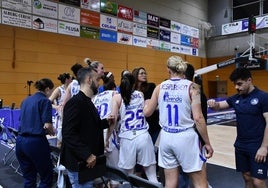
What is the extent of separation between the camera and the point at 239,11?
1620 cm

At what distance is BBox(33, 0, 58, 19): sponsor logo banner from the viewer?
9.49m

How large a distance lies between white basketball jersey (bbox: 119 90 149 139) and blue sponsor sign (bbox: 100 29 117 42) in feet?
30.2

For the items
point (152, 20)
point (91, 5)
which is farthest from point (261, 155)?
point (152, 20)

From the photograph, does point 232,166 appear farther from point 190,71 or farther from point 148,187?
point 148,187

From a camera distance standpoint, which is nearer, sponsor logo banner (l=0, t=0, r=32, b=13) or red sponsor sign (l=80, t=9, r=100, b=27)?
sponsor logo banner (l=0, t=0, r=32, b=13)

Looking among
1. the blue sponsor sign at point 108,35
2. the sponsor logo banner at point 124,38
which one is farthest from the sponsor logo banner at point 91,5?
the sponsor logo banner at point 124,38

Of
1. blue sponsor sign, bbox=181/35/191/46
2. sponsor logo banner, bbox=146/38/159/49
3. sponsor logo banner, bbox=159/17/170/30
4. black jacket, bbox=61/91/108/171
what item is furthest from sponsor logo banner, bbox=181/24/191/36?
black jacket, bbox=61/91/108/171

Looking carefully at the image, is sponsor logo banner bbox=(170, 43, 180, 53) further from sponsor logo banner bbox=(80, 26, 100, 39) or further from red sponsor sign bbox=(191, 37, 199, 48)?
sponsor logo banner bbox=(80, 26, 100, 39)

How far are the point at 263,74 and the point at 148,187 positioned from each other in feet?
49.8

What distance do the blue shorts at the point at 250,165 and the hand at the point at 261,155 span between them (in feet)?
0.19

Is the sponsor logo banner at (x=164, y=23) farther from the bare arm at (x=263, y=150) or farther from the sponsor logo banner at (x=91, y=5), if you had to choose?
the bare arm at (x=263, y=150)

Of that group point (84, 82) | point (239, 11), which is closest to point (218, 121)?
point (239, 11)

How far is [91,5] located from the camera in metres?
11.1

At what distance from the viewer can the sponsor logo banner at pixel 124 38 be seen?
12.3 m
